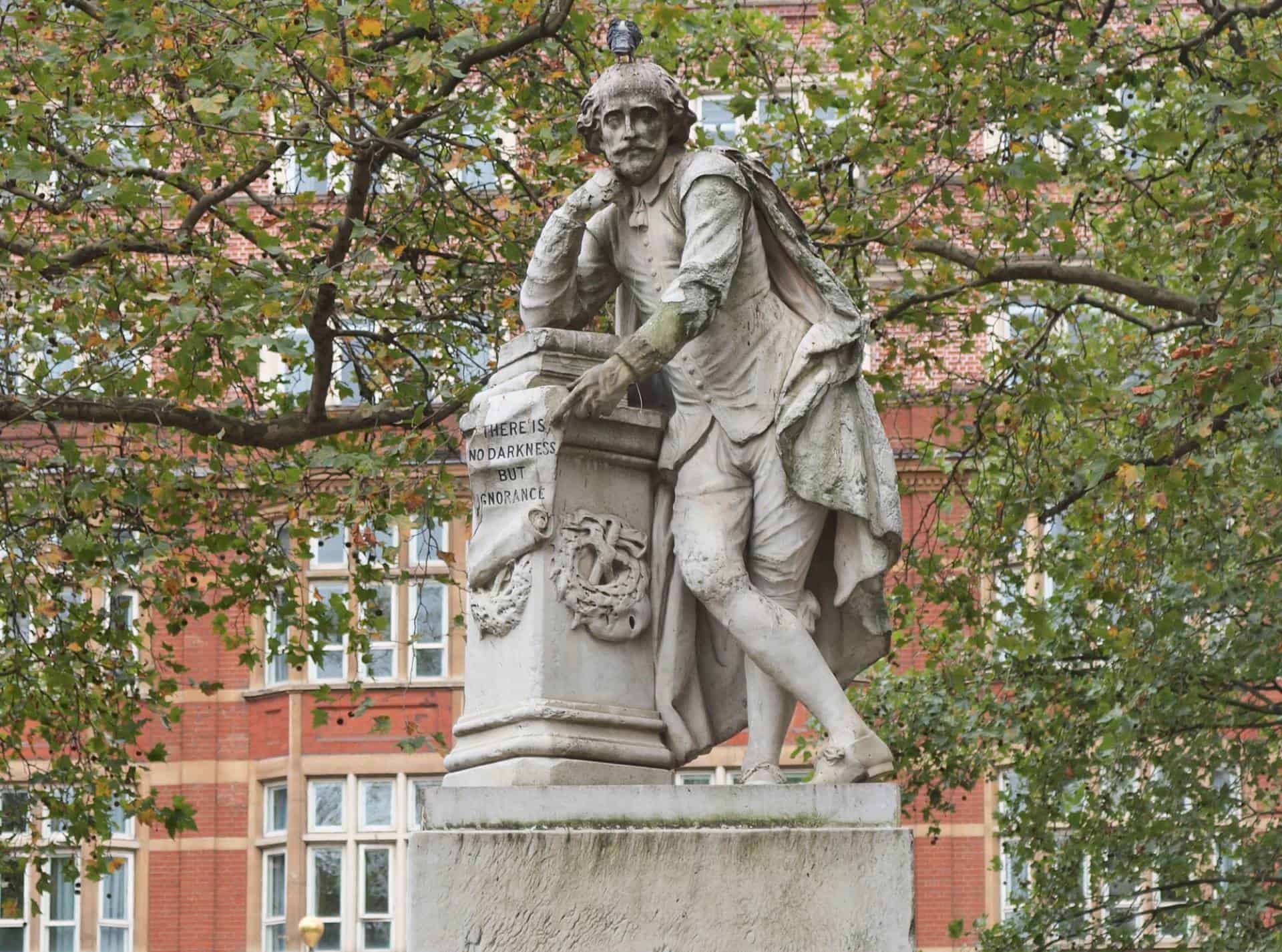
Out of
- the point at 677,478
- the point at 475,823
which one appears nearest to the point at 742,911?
the point at 475,823

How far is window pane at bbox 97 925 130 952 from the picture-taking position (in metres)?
33.3

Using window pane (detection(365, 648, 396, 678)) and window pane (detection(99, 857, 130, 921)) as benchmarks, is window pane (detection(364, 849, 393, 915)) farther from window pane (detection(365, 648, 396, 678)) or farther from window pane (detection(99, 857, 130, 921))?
window pane (detection(99, 857, 130, 921))

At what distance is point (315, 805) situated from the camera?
1316 inches

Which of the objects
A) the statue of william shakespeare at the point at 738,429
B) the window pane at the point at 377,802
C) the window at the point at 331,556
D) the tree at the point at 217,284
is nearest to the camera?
the statue of william shakespeare at the point at 738,429

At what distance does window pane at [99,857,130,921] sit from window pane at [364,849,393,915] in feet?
9.87

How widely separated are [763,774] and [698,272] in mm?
1581

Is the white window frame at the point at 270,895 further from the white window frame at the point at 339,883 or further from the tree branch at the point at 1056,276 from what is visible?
the tree branch at the point at 1056,276

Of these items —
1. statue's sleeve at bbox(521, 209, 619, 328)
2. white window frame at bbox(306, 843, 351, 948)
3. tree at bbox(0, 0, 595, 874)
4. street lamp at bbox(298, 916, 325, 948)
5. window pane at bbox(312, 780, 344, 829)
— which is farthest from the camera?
window pane at bbox(312, 780, 344, 829)

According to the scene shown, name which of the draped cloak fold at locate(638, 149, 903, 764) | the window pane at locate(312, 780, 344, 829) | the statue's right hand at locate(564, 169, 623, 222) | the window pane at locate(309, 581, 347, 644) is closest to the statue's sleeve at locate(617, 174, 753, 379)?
the draped cloak fold at locate(638, 149, 903, 764)

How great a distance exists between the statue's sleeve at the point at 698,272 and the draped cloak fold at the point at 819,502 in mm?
148

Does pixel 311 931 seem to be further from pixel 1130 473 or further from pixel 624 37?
pixel 624 37

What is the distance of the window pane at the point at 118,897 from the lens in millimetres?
33375

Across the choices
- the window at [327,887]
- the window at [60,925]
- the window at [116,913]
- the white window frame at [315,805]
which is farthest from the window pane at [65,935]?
the white window frame at [315,805]

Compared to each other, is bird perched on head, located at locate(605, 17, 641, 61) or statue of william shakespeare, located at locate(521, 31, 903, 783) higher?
bird perched on head, located at locate(605, 17, 641, 61)
